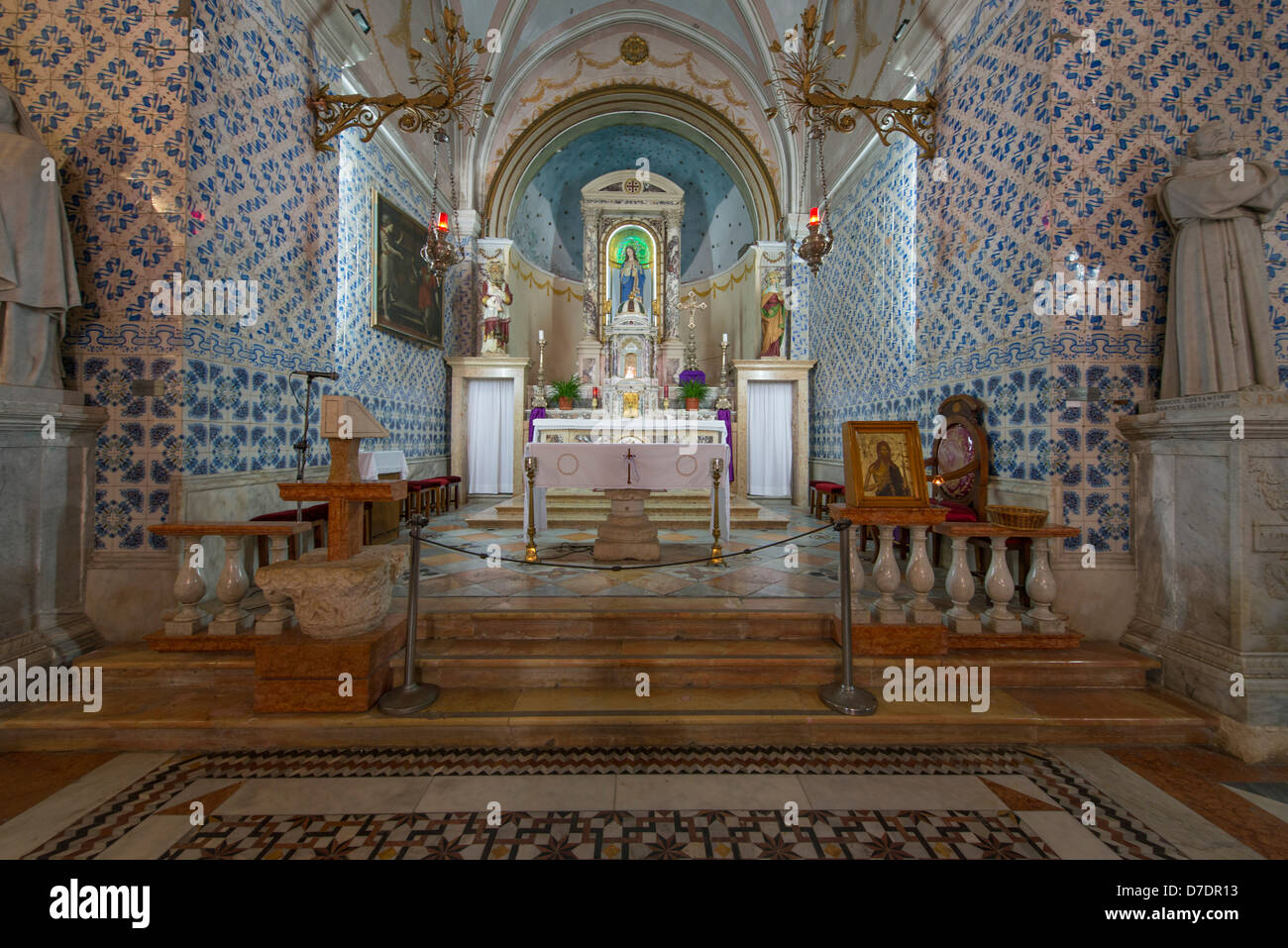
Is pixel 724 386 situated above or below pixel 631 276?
below

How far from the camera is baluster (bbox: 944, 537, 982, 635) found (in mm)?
3482

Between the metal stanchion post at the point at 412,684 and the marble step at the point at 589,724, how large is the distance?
0.18 ft

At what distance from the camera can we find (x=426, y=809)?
2.31m

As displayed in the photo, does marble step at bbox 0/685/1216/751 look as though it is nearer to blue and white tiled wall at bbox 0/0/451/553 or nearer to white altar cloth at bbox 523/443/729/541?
blue and white tiled wall at bbox 0/0/451/553

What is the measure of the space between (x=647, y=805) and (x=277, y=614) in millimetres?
2544

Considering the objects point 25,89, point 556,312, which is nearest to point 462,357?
point 556,312

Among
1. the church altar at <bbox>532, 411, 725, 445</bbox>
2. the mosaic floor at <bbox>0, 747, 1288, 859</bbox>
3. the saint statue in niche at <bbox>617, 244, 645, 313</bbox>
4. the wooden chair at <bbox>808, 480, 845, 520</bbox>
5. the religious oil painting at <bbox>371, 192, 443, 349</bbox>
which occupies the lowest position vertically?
the mosaic floor at <bbox>0, 747, 1288, 859</bbox>

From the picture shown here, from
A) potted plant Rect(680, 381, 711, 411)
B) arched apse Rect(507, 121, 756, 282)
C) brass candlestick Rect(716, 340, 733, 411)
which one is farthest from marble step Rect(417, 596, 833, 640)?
arched apse Rect(507, 121, 756, 282)

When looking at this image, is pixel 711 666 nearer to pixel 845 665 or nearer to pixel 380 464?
pixel 845 665

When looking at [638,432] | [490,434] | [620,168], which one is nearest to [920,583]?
[638,432]

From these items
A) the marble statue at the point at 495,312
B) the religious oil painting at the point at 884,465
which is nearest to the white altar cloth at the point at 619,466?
the religious oil painting at the point at 884,465

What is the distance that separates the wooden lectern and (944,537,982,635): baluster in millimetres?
3344

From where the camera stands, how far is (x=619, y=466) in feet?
17.0

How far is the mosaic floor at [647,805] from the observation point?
82.4 inches
